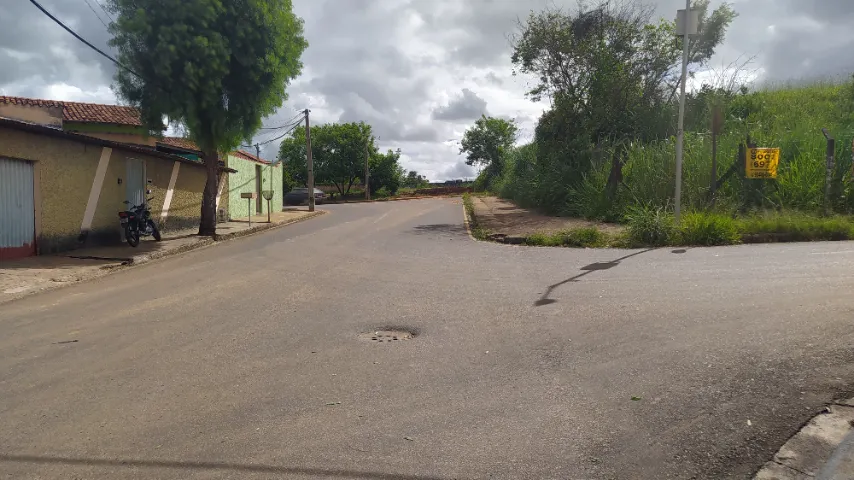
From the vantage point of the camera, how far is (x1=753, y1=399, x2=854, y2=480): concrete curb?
9.56 ft

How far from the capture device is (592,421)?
3.56 metres

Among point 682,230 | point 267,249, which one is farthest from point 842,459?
point 267,249

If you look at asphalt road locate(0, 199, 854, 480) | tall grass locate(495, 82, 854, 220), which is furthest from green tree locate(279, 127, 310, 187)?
asphalt road locate(0, 199, 854, 480)

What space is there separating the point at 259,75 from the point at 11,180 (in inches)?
243

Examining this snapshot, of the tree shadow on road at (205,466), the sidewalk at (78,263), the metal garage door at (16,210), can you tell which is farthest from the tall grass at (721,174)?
the metal garage door at (16,210)

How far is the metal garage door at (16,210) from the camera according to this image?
10.8 meters

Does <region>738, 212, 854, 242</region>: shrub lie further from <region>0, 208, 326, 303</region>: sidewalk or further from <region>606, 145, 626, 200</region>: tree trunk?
<region>0, 208, 326, 303</region>: sidewalk

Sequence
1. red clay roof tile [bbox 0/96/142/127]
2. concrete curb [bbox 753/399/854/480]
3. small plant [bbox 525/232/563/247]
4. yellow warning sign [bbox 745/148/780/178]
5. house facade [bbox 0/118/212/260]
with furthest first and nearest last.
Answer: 1. red clay roof tile [bbox 0/96/142/127]
2. yellow warning sign [bbox 745/148/780/178]
3. small plant [bbox 525/232/563/247]
4. house facade [bbox 0/118/212/260]
5. concrete curb [bbox 753/399/854/480]

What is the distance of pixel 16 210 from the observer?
1104 cm

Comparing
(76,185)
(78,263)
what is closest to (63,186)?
(76,185)

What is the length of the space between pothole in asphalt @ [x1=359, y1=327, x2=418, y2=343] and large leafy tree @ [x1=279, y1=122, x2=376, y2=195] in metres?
49.9

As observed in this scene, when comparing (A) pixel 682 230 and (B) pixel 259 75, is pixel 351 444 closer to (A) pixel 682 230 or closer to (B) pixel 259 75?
(A) pixel 682 230

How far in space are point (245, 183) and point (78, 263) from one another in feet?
46.7

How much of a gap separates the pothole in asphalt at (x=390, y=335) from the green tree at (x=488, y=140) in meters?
55.8
